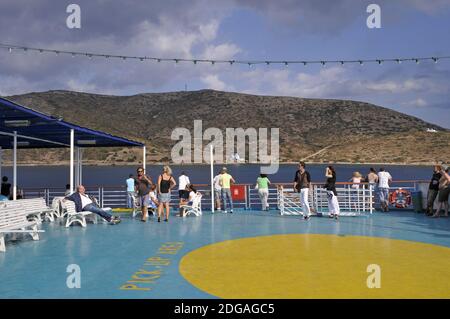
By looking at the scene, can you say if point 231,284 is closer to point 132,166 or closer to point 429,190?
point 429,190

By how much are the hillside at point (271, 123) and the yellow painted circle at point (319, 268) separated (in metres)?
97.5

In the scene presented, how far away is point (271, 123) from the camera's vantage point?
4685 inches

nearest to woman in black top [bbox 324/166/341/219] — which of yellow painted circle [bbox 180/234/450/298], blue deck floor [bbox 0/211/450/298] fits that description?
blue deck floor [bbox 0/211/450/298]

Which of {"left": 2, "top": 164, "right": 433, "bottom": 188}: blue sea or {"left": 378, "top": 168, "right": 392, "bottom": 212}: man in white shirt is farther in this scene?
{"left": 2, "top": 164, "right": 433, "bottom": 188}: blue sea

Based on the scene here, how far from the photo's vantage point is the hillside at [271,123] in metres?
106

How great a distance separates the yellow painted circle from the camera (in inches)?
216

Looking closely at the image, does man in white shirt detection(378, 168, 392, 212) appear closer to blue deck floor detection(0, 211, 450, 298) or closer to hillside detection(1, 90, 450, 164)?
blue deck floor detection(0, 211, 450, 298)

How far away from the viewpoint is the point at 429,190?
13164 millimetres

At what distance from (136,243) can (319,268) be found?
3812mm

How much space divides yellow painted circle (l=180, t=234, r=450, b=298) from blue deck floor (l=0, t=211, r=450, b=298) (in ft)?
1.36

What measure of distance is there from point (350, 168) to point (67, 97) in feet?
281

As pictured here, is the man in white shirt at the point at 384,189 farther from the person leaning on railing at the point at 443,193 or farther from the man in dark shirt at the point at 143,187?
the man in dark shirt at the point at 143,187

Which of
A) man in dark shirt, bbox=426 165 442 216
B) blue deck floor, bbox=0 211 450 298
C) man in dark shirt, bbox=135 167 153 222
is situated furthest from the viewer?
man in dark shirt, bbox=426 165 442 216
